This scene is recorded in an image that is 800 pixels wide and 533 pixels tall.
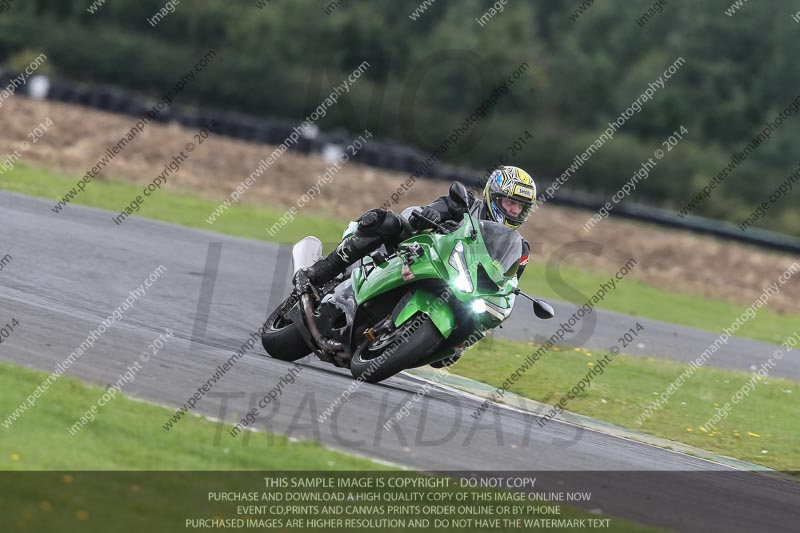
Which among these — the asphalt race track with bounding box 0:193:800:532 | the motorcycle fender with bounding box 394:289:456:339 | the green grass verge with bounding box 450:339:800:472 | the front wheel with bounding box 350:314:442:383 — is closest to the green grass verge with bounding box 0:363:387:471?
the asphalt race track with bounding box 0:193:800:532

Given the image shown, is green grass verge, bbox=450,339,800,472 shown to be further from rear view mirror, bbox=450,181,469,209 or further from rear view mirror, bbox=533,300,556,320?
rear view mirror, bbox=450,181,469,209

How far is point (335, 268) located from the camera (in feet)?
34.1

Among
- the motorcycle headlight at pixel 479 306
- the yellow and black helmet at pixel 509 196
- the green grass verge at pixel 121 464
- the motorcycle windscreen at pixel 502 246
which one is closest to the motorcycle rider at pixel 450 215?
the yellow and black helmet at pixel 509 196

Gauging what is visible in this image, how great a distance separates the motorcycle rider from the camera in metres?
9.92

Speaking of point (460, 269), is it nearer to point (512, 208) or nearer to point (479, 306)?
point (479, 306)

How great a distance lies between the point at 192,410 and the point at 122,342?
207 centimetres

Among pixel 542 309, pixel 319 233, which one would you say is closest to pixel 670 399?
pixel 542 309

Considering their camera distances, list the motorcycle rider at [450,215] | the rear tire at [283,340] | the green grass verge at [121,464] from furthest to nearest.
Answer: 1. the rear tire at [283,340]
2. the motorcycle rider at [450,215]
3. the green grass verge at [121,464]

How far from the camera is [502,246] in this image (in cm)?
970

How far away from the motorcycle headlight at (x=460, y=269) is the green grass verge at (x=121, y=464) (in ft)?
7.30

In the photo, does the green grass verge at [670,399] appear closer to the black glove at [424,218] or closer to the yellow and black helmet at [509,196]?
the yellow and black helmet at [509,196]

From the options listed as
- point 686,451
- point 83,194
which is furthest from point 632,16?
point 686,451

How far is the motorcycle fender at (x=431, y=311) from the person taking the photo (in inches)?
364
